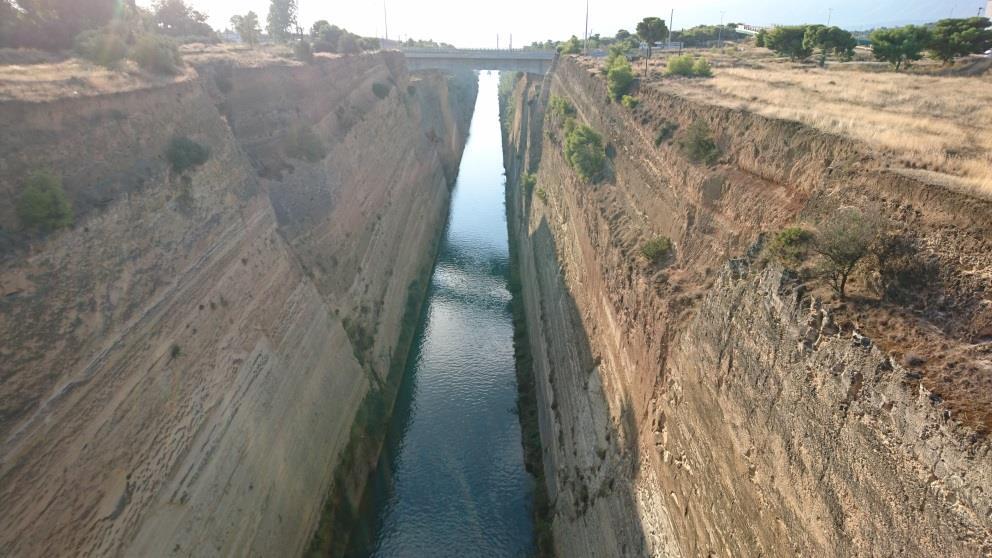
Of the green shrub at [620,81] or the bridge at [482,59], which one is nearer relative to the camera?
the green shrub at [620,81]

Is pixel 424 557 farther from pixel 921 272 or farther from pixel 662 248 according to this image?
pixel 921 272

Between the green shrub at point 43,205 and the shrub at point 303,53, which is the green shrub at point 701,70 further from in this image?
the green shrub at point 43,205

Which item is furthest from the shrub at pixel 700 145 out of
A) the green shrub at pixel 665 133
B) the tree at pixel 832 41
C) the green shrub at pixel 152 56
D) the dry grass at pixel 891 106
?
the tree at pixel 832 41

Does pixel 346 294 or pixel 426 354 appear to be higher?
pixel 346 294

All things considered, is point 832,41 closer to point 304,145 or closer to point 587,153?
point 587,153

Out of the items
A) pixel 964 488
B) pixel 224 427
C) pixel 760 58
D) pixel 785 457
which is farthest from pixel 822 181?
pixel 760 58

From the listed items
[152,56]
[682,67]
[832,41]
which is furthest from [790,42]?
[152,56]

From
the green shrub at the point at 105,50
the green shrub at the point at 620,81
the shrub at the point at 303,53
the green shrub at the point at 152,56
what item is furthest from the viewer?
the shrub at the point at 303,53

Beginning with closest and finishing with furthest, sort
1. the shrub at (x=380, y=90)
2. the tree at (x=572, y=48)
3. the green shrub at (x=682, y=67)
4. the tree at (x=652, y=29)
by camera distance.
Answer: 1. the green shrub at (x=682, y=67)
2. the tree at (x=652, y=29)
3. the shrub at (x=380, y=90)
4. the tree at (x=572, y=48)
